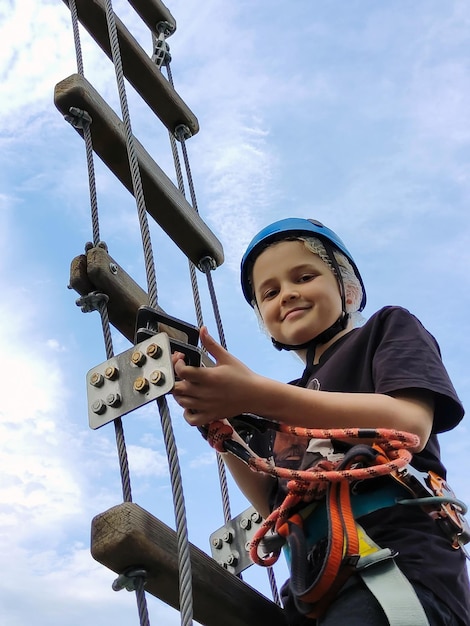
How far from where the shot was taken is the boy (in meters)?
1.54

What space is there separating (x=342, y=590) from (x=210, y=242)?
1744 millimetres

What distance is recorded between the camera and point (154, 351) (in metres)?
1.61

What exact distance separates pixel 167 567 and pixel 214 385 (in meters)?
0.37

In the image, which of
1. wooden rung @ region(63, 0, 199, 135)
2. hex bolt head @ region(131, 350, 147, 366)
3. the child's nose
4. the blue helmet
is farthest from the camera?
wooden rung @ region(63, 0, 199, 135)

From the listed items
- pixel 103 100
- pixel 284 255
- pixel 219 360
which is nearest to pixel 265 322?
pixel 284 255

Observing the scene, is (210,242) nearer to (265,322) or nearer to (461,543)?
(265,322)

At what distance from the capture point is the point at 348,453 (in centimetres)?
160

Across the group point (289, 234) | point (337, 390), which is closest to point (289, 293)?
point (289, 234)

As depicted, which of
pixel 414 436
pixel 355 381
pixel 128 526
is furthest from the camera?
pixel 355 381

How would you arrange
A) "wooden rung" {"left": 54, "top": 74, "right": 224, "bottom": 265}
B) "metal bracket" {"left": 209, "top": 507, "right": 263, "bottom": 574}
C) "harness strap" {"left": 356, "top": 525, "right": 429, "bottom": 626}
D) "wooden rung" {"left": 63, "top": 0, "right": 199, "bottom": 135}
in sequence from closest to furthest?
"harness strap" {"left": 356, "top": 525, "right": 429, "bottom": 626} < "metal bracket" {"left": 209, "top": 507, "right": 263, "bottom": 574} < "wooden rung" {"left": 54, "top": 74, "right": 224, "bottom": 265} < "wooden rung" {"left": 63, "top": 0, "right": 199, "bottom": 135}

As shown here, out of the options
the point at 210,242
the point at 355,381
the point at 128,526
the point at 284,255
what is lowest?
the point at 128,526

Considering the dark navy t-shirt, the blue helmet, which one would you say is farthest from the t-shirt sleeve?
the blue helmet

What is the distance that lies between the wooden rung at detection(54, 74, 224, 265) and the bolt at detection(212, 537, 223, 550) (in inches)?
43.8

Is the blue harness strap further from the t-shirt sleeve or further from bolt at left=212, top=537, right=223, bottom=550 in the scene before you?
bolt at left=212, top=537, right=223, bottom=550
